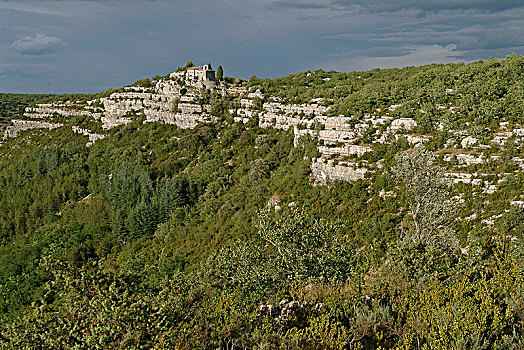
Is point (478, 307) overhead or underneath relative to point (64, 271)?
underneath

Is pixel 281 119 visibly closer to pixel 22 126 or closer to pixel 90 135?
pixel 90 135

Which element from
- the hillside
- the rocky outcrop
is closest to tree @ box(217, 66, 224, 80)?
the hillside

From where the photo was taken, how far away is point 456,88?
45.2 meters

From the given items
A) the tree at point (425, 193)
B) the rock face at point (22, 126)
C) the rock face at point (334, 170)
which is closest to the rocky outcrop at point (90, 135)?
the rock face at point (22, 126)

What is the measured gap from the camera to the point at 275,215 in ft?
127

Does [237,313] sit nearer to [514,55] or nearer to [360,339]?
[360,339]

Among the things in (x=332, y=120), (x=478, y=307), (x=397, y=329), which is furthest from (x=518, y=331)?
(x=332, y=120)

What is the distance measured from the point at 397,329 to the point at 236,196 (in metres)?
37.2

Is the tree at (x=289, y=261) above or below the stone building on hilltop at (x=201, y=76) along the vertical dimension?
below

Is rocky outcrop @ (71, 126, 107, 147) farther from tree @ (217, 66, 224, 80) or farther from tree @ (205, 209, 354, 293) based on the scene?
tree @ (205, 209, 354, 293)

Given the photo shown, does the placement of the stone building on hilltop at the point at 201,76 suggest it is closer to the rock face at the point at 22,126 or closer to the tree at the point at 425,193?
the rock face at the point at 22,126

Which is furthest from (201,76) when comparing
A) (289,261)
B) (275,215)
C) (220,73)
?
(289,261)

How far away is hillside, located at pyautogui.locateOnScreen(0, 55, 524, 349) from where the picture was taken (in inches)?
542

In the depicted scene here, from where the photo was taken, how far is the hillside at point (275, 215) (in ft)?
45.2
